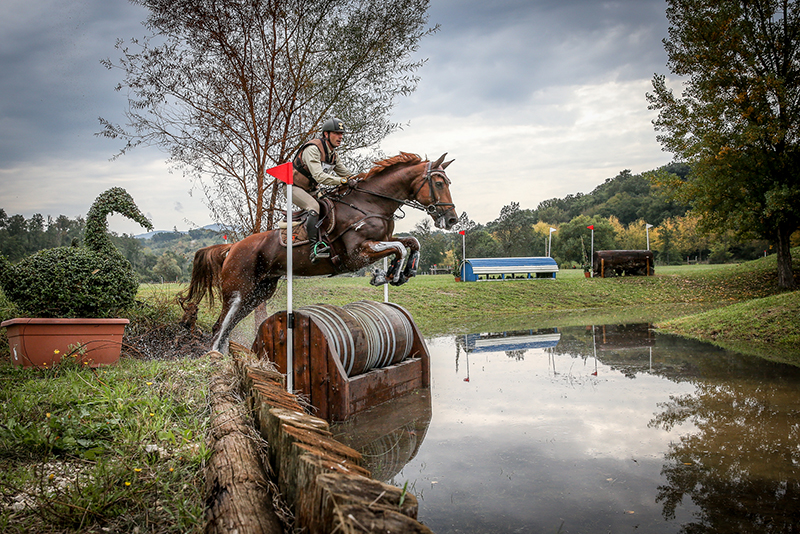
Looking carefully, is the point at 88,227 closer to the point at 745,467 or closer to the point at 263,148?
the point at 263,148

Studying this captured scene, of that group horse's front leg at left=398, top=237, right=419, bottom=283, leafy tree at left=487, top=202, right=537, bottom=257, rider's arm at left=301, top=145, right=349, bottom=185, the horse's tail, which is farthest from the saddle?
leafy tree at left=487, top=202, right=537, bottom=257

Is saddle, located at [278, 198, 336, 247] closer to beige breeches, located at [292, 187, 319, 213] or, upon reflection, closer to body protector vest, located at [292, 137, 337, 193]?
beige breeches, located at [292, 187, 319, 213]

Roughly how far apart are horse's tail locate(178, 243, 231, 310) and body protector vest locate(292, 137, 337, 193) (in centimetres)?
180

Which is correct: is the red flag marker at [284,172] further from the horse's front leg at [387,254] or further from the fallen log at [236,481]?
the fallen log at [236,481]

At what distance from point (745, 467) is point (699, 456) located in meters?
0.25

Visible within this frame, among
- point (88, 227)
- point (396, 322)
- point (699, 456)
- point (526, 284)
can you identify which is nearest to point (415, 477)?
point (699, 456)

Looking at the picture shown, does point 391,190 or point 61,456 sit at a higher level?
point 391,190

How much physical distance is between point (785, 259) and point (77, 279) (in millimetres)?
19656

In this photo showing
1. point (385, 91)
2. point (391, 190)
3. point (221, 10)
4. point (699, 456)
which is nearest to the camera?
point (699, 456)

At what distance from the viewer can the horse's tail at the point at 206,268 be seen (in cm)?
652

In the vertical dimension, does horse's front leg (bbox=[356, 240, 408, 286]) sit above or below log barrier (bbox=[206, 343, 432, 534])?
above

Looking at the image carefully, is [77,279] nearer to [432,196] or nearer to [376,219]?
[376,219]

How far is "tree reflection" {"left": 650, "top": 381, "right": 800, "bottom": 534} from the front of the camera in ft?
7.38

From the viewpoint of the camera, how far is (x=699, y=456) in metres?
2.99
